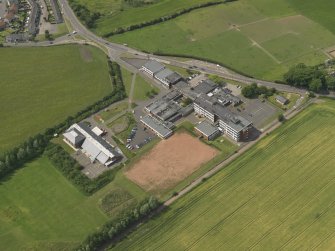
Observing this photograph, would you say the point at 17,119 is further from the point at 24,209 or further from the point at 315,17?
the point at 315,17

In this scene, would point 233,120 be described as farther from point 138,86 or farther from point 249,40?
point 249,40

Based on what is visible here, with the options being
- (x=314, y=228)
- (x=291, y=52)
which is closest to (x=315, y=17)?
(x=291, y=52)

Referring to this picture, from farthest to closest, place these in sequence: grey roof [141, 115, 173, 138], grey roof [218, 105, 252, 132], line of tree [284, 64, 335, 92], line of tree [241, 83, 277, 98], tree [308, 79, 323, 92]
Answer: line of tree [241, 83, 277, 98], line of tree [284, 64, 335, 92], tree [308, 79, 323, 92], grey roof [141, 115, 173, 138], grey roof [218, 105, 252, 132]

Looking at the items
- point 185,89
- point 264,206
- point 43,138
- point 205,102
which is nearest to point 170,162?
point 205,102

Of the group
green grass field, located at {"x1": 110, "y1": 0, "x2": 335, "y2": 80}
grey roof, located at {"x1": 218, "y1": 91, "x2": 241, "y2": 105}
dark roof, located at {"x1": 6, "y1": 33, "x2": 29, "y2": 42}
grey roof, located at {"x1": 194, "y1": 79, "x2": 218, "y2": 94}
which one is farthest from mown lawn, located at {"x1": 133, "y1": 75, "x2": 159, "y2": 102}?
dark roof, located at {"x1": 6, "y1": 33, "x2": 29, "y2": 42}

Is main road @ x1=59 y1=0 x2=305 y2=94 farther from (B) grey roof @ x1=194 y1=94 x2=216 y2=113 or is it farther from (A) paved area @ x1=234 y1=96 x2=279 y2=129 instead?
(B) grey roof @ x1=194 y1=94 x2=216 y2=113

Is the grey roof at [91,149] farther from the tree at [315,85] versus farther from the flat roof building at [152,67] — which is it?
the tree at [315,85]
